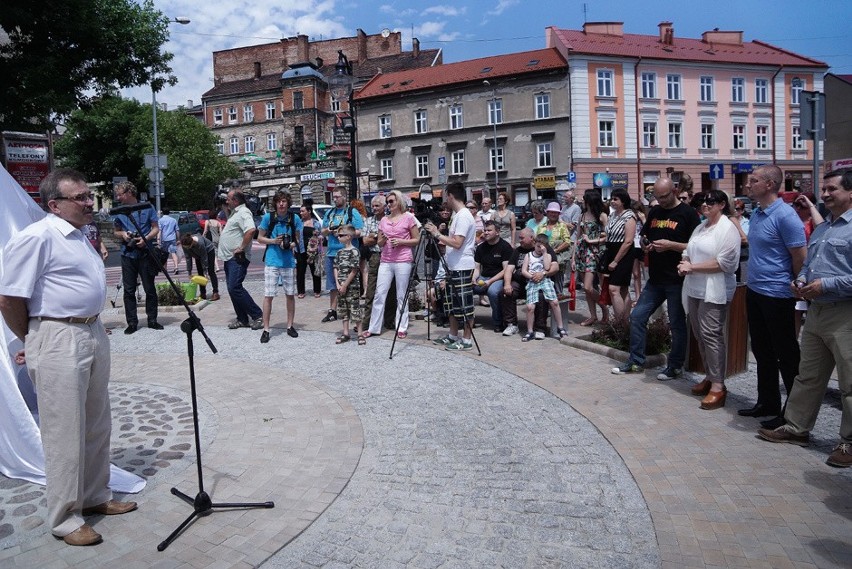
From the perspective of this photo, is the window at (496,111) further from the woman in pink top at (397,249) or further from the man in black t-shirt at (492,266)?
the woman in pink top at (397,249)

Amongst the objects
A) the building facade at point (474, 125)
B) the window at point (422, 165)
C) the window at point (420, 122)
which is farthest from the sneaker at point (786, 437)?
the window at point (420, 122)

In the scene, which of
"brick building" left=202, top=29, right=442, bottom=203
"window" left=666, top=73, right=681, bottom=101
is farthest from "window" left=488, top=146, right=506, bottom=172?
"brick building" left=202, top=29, right=442, bottom=203

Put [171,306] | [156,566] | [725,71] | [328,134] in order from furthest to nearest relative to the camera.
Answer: [328,134] < [725,71] < [171,306] < [156,566]

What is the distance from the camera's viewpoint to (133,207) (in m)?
4.36

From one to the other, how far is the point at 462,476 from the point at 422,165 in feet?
161

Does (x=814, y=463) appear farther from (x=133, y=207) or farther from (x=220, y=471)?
(x=133, y=207)

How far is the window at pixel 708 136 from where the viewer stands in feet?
158

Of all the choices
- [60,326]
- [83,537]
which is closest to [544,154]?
[60,326]

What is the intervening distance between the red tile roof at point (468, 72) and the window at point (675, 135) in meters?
9.19

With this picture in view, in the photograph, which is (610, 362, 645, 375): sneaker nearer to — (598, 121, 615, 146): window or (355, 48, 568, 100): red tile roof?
(598, 121, 615, 146): window

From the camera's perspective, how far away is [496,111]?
48500 mm

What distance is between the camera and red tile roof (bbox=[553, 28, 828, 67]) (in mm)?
46094

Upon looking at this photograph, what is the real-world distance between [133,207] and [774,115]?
53811 mm

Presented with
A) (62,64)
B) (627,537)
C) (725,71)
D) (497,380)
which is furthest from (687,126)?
(627,537)
